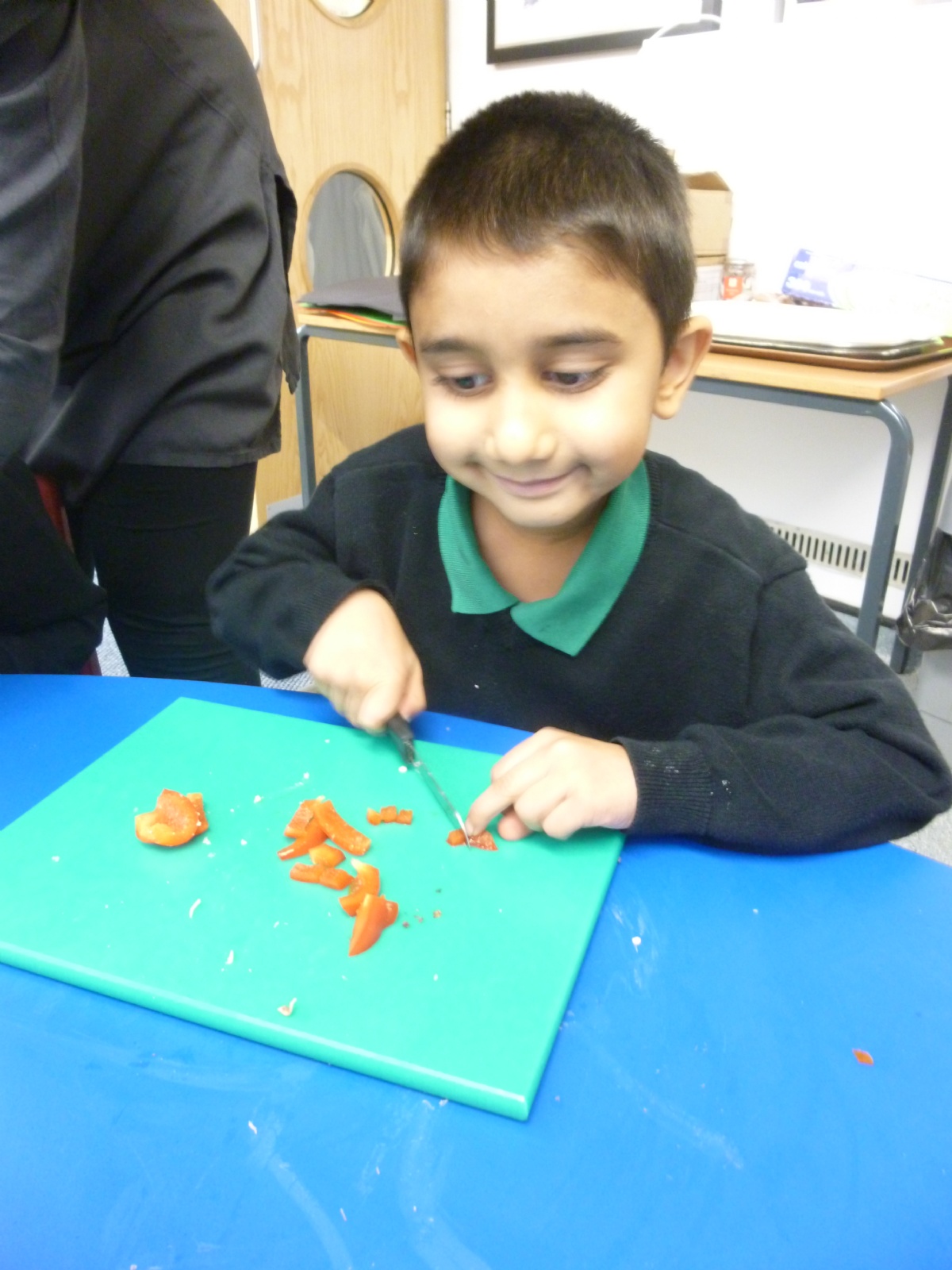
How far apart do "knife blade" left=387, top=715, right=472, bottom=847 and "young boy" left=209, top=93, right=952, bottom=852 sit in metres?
0.01

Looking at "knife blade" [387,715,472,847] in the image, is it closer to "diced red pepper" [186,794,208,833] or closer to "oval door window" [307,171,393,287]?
"diced red pepper" [186,794,208,833]

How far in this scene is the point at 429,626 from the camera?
84 cm

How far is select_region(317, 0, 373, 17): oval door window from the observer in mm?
2266

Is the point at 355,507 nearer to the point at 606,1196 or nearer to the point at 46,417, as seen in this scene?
the point at 46,417

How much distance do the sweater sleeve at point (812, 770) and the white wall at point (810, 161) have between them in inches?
57.5

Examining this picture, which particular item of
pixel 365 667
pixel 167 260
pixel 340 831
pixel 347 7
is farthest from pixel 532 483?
pixel 347 7

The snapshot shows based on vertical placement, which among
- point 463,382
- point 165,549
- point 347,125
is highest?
point 347,125

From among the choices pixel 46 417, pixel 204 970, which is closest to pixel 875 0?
pixel 46 417

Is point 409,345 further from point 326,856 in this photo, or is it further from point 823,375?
point 823,375

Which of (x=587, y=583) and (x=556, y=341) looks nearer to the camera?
(x=556, y=341)

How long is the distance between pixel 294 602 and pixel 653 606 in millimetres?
301

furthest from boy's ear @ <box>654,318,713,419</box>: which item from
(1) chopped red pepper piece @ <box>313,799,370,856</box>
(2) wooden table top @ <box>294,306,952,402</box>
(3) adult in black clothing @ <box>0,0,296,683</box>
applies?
(2) wooden table top @ <box>294,306,952,402</box>

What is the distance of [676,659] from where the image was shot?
2.53 feet

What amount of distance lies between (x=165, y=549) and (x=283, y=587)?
0.34 meters
